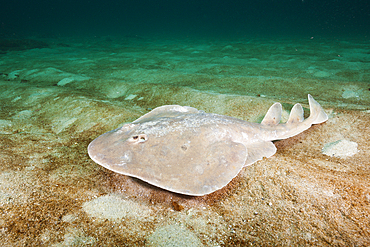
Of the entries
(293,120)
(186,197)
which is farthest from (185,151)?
(293,120)

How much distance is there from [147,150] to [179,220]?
0.68 m

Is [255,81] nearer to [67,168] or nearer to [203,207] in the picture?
[203,207]

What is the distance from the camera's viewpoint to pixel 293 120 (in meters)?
2.67

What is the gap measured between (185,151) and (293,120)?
1810 millimetres

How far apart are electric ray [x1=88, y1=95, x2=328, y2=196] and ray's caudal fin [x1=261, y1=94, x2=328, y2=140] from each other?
Answer: 25cm

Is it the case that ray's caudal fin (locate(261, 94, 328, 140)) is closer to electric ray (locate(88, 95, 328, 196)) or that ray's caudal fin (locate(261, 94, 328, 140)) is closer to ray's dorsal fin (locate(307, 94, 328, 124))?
ray's dorsal fin (locate(307, 94, 328, 124))

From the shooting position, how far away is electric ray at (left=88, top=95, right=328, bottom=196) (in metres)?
1.59

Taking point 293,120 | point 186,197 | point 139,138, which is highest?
point 139,138

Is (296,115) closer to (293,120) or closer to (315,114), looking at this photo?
(293,120)

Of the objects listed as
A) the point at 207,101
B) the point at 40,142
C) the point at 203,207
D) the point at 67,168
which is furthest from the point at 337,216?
the point at 40,142

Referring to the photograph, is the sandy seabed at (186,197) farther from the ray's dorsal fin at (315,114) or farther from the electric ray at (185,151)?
the electric ray at (185,151)

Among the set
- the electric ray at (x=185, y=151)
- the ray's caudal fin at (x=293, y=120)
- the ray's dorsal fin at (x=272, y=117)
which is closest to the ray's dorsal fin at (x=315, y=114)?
the ray's caudal fin at (x=293, y=120)

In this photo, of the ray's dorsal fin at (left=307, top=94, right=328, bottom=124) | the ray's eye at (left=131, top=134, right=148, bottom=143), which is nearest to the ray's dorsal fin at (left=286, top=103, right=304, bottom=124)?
the ray's dorsal fin at (left=307, top=94, right=328, bottom=124)

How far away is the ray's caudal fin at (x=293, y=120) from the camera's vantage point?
252 cm
